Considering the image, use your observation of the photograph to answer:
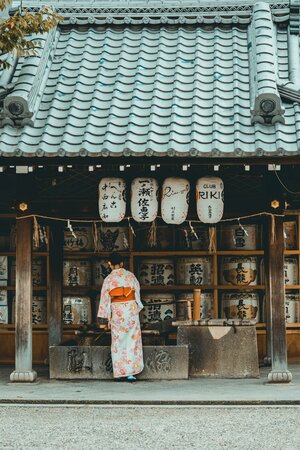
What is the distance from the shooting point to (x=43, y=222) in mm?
13797

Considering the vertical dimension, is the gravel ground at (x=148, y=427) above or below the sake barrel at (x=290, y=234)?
below

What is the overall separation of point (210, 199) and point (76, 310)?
416cm

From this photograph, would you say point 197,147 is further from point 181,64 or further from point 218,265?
point 218,265

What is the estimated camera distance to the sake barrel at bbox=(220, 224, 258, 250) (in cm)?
1530

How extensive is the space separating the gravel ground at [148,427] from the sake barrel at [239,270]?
4806mm

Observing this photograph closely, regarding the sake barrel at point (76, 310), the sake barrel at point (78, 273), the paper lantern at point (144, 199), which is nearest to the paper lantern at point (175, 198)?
the paper lantern at point (144, 199)

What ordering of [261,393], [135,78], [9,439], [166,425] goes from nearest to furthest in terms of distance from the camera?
[9,439] → [166,425] → [261,393] → [135,78]

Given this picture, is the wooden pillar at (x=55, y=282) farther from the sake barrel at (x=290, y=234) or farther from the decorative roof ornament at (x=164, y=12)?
the sake barrel at (x=290, y=234)

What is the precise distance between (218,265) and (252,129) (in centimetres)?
387

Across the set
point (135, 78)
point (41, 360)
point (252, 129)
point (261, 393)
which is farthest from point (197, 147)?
point (41, 360)

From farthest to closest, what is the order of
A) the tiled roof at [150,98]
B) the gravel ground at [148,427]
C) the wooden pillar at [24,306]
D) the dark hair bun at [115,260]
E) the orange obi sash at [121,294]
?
the dark hair bun at [115,260] < the orange obi sash at [121,294] < the wooden pillar at [24,306] < the tiled roof at [150,98] < the gravel ground at [148,427]

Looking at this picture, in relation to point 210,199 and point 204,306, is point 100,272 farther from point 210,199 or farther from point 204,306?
point 210,199

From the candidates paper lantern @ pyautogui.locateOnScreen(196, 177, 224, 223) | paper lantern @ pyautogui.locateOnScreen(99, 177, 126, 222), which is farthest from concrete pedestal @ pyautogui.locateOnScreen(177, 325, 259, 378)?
paper lantern @ pyautogui.locateOnScreen(99, 177, 126, 222)

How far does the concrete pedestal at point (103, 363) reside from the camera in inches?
499
